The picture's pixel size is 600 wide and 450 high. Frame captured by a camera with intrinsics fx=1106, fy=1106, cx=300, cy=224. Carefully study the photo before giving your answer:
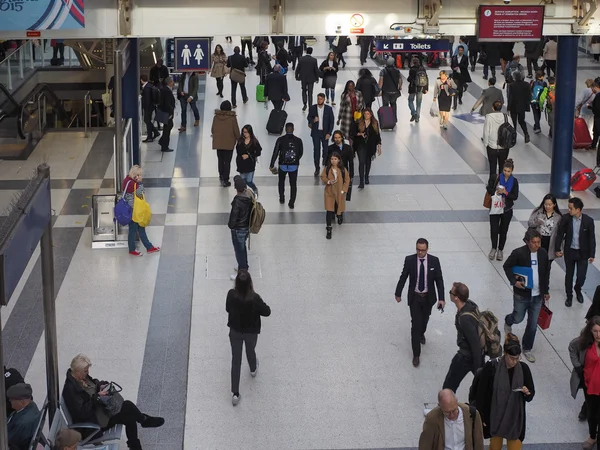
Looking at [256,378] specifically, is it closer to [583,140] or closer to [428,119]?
[583,140]

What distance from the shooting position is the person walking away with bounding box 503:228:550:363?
11.5 m

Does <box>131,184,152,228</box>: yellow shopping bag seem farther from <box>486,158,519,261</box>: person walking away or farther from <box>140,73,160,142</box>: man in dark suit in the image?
<box>140,73,160,142</box>: man in dark suit

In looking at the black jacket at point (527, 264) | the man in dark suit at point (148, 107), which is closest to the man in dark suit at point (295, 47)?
the man in dark suit at point (148, 107)

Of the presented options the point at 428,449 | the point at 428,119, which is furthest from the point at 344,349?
the point at 428,119

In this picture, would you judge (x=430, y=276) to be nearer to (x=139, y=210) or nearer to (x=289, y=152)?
(x=139, y=210)

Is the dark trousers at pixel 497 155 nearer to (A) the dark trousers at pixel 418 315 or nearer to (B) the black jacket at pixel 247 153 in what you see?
(B) the black jacket at pixel 247 153

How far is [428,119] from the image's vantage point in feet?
78.8

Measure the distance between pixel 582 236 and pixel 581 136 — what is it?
8.75 m

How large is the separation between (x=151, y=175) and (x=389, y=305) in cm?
711

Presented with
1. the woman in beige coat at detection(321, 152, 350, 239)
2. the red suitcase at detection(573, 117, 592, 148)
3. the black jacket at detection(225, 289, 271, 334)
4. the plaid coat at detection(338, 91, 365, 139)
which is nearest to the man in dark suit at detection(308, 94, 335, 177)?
the plaid coat at detection(338, 91, 365, 139)

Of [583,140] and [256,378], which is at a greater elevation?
[583,140]

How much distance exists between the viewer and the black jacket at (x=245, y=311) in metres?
10.6

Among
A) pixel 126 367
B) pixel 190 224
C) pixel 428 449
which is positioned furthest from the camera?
pixel 190 224

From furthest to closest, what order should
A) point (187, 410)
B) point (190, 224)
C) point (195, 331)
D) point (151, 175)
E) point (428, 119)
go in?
point (428, 119)
point (151, 175)
point (190, 224)
point (195, 331)
point (187, 410)
